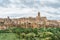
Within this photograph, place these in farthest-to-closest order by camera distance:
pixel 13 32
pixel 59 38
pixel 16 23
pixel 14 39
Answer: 1. pixel 16 23
2. pixel 13 32
3. pixel 14 39
4. pixel 59 38

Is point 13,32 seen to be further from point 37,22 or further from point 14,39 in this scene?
point 37,22

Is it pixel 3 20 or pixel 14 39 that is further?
pixel 3 20

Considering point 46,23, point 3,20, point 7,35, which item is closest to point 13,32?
point 7,35

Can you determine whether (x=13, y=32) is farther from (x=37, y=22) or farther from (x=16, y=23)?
(x=37, y=22)

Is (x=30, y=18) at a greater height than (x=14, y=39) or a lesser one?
greater

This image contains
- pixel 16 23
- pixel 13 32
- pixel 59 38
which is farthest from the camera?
pixel 16 23

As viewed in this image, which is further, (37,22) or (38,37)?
(37,22)

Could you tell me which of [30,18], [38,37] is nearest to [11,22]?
[30,18]

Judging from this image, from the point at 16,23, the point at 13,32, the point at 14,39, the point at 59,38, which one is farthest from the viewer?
the point at 16,23
